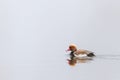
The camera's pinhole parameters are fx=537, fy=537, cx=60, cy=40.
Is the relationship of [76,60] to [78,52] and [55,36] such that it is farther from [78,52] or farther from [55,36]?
[55,36]

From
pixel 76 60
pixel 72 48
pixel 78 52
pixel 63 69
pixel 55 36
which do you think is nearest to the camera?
pixel 63 69

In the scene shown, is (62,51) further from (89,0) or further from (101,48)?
(89,0)

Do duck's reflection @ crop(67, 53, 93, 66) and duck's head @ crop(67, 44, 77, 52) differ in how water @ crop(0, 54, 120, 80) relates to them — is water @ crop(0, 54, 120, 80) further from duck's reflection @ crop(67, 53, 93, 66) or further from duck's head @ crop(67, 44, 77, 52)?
duck's head @ crop(67, 44, 77, 52)

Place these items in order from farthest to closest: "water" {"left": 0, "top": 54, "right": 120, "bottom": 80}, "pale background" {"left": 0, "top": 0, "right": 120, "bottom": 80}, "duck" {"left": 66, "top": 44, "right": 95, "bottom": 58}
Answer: "duck" {"left": 66, "top": 44, "right": 95, "bottom": 58}, "pale background" {"left": 0, "top": 0, "right": 120, "bottom": 80}, "water" {"left": 0, "top": 54, "right": 120, "bottom": 80}

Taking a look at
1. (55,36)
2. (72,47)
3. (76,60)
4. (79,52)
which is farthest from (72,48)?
(55,36)

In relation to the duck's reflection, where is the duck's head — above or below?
above

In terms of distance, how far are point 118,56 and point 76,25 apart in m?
1.14

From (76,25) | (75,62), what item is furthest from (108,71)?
(76,25)

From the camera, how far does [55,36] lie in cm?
459

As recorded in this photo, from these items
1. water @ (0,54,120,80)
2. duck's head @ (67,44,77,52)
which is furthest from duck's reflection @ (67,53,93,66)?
duck's head @ (67,44,77,52)

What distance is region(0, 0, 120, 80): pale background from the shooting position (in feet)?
10.6

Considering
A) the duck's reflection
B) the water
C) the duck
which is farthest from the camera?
the duck

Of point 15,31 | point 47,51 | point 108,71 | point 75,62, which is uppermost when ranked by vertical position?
point 15,31

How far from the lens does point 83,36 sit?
447cm
